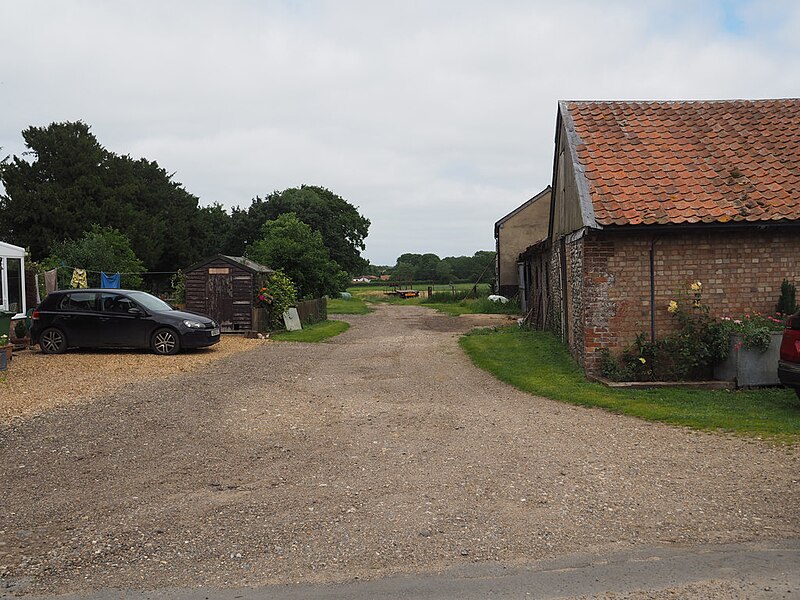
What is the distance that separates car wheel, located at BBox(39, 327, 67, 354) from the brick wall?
11.9 m

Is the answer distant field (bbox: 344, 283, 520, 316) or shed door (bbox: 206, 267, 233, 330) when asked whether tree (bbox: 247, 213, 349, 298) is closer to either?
shed door (bbox: 206, 267, 233, 330)

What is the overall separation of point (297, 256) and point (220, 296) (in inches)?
261

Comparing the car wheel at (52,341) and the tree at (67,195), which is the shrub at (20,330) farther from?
the tree at (67,195)

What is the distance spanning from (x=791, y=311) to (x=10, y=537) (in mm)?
11408

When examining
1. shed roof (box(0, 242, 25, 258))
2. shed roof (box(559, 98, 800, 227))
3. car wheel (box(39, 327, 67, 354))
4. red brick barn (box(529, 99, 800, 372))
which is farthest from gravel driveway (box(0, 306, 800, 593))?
shed roof (box(0, 242, 25, 258))

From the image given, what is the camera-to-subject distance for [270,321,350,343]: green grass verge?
2114 centimetres

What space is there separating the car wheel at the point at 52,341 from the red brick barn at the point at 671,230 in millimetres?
11597

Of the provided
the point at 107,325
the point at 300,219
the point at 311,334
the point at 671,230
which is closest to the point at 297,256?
the point at 311,334

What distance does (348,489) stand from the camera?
6.05 meters

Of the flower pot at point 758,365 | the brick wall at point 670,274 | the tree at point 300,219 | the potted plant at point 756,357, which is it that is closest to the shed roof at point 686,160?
the brick wall at point 670,274

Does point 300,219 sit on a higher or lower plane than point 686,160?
higher

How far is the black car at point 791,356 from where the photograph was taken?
8.87 meters

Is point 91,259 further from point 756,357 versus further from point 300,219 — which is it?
point 300,219

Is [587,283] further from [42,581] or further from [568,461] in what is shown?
[42,581]
